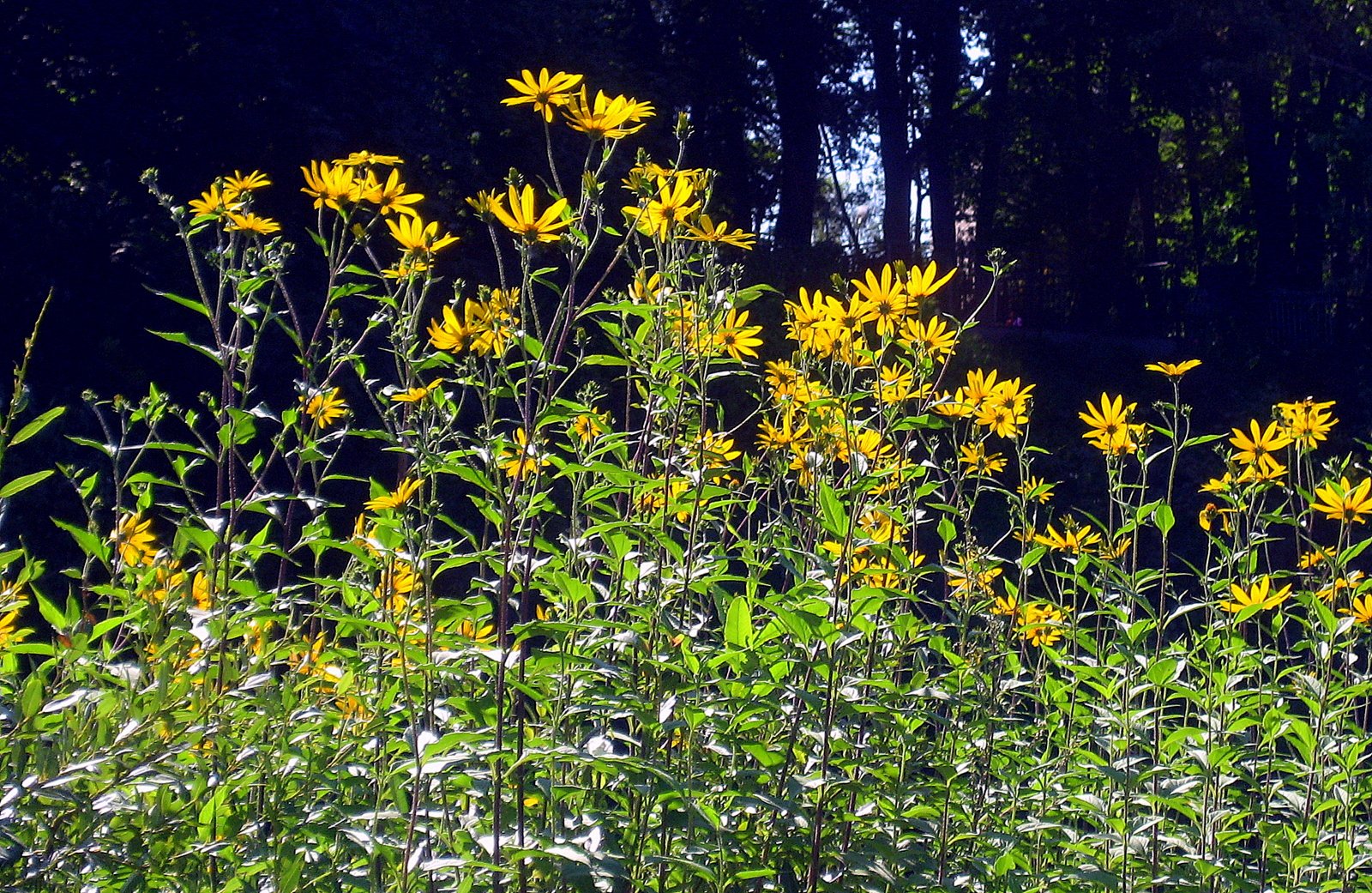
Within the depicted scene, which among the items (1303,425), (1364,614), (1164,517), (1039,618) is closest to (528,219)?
(1164,517)

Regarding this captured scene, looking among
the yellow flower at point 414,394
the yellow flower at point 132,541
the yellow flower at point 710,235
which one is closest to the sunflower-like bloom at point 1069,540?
the yellow flower at point 710,235

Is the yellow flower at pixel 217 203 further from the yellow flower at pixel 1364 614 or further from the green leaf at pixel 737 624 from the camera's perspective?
the yellow flower at pixel 1364 614

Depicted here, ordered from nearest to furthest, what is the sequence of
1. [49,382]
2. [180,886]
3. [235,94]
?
[180,886] → [49,382] → [235,94]

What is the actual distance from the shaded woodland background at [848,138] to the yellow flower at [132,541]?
5341mm

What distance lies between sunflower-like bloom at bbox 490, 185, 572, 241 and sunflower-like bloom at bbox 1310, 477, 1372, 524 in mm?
1400

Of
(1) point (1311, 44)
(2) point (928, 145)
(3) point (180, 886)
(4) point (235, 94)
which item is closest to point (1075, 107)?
(2) point (928, 145)

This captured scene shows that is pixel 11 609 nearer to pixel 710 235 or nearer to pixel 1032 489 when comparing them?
pixel 710 235

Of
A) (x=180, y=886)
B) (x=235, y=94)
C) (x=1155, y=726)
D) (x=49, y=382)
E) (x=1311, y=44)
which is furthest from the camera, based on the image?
(x=1311, y=44)

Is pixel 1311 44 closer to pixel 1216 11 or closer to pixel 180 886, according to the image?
pixel 1216 11

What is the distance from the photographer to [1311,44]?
47.1ft

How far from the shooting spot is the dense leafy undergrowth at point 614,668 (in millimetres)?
1610

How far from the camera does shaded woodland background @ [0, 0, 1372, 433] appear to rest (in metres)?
7.81

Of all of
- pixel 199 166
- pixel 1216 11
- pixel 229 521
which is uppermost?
pixel 1216 11

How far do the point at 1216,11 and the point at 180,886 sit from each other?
15314 millimetres
